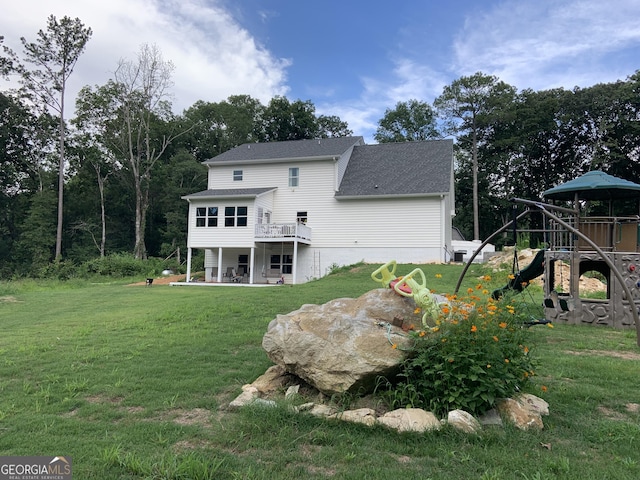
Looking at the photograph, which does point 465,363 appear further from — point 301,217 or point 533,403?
point 301,217

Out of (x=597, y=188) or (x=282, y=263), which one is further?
(x=282, y=263)

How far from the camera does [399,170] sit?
24875 millimetres

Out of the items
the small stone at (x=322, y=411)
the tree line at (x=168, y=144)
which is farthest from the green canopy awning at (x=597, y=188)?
the tree line at (x=168, y=144)

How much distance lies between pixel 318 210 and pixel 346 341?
2047 centimetres

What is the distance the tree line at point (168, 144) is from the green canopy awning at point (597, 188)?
27.1 m

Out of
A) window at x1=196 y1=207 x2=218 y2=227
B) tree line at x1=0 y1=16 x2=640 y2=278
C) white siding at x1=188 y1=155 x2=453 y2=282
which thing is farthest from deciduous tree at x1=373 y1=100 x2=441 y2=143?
window at x1=196 y1=207 x2=218 y2=227

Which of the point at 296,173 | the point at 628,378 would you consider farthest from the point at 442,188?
the point at 628,378

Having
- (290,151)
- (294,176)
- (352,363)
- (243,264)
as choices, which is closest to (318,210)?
(294,176)

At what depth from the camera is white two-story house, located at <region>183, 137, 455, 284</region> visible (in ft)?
75.0

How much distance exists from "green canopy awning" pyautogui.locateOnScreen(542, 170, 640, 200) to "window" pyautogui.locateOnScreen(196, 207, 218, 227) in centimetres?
1794

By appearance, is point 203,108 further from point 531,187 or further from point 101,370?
point 101,370

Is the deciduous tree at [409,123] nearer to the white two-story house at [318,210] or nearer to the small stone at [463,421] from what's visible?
the white two-story house at [318,210]

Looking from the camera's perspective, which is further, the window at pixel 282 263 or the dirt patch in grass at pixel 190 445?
the window at pixel 282 263

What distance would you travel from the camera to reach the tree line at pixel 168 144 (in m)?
34.9
